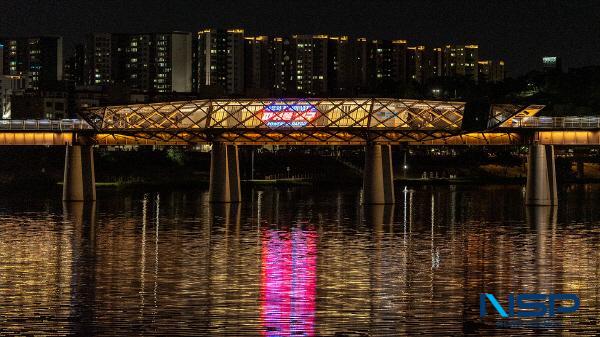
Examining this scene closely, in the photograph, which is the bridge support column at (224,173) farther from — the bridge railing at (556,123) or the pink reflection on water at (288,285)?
the pink reflection on water at (288,285)

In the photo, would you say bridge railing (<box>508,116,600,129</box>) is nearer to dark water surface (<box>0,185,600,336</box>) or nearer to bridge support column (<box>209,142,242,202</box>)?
dark water surface (<box>0,185,600,336</box>)

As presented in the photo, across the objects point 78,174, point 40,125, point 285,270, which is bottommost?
point 285,270

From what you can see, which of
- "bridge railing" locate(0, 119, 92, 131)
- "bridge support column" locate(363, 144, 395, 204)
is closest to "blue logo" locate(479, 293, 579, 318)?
"bridge support column" locate(363, 144, 395, 204)

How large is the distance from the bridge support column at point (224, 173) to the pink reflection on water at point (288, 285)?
46.3 meters

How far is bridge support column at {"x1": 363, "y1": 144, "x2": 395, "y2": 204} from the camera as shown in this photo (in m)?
133

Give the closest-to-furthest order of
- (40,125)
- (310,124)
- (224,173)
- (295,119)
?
(295,119), (310,124), (224,173), (40,125)

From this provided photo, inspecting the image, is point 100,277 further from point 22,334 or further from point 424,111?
point 424,111

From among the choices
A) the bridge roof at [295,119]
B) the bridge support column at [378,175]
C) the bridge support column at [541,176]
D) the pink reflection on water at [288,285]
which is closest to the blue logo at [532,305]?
the pink reflection on water at [288,285]

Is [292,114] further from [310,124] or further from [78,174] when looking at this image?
[78,174]

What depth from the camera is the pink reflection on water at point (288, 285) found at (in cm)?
4556

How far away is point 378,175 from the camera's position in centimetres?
13400

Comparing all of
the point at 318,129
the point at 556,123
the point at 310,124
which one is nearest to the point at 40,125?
the point at 310,124

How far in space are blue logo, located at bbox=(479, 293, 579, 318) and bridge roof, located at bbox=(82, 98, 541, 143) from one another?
75985mm

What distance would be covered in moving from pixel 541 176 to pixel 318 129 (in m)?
25.0
